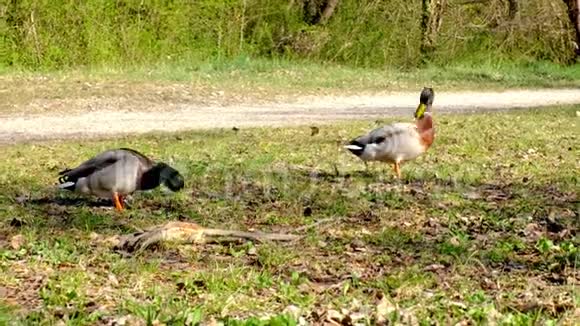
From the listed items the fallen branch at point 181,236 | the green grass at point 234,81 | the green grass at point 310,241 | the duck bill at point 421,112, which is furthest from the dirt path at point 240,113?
the fallen branch at point 181,236

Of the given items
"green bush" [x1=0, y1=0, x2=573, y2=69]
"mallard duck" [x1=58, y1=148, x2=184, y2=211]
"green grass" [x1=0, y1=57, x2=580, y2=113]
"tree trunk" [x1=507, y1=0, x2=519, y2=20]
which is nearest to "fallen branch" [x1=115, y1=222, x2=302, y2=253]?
"mallard duck" [x1=58, y1=148, x2=184, y2=211]

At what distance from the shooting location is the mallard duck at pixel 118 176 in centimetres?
558

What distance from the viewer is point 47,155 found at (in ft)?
26.9

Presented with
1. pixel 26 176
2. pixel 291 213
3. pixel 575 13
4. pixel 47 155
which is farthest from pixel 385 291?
pixel 575 13

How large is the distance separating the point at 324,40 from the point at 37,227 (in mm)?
17003

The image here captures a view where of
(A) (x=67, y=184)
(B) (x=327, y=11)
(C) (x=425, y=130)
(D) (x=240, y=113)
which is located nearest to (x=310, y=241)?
(A) (x=67, y=184)

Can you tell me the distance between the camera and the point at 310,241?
193 inches

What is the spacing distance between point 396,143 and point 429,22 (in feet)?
51.2

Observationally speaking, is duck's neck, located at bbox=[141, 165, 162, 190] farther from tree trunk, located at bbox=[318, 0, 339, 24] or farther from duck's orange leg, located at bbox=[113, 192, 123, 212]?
tree trunk, located at bbox=[318, 0, 339, 24]

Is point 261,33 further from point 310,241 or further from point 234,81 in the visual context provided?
point 310,241

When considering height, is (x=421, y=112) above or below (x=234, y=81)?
above

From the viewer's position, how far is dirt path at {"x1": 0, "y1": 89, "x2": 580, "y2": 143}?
10.7 m

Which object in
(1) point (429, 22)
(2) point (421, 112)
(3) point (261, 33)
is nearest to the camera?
(2) point (421, 112)

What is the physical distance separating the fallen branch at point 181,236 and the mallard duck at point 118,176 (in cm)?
84
